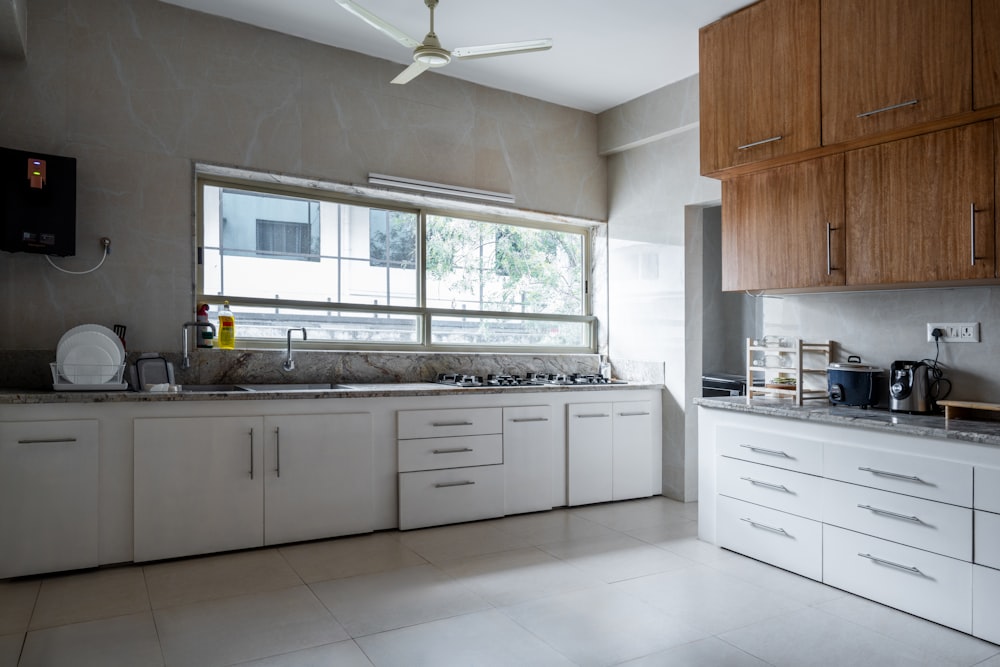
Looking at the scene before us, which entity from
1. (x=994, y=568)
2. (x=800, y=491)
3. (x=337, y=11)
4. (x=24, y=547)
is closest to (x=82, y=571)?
(x=24, y=547)

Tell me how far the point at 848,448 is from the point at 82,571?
10.9 ft

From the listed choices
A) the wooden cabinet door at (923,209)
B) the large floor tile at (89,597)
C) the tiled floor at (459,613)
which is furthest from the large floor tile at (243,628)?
the wooden cabinet door at (923,209)

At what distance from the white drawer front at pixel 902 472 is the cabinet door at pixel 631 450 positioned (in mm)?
1598

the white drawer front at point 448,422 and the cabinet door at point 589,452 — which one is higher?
the white drawer front at point 448,422

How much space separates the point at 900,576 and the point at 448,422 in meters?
2.21

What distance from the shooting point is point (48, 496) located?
9.06 ft

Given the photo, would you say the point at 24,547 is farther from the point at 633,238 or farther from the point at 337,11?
the point at 633,238

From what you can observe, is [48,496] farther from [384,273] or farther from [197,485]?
[384,273]

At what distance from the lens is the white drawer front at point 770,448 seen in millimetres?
2846

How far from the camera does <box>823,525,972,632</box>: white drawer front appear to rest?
232 cm

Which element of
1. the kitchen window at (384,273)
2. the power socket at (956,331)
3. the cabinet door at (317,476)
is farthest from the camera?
the kitchen window at (384,273)

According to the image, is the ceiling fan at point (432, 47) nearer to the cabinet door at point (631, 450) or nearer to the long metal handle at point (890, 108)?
the long metal handle at point (890, 108)

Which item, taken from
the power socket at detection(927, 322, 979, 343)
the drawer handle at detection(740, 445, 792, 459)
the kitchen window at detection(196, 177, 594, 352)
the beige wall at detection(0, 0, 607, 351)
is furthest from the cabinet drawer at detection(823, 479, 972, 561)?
the beige wall at detection(0, 0, 607, 351)

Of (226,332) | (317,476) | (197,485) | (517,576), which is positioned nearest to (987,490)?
(517,576)
